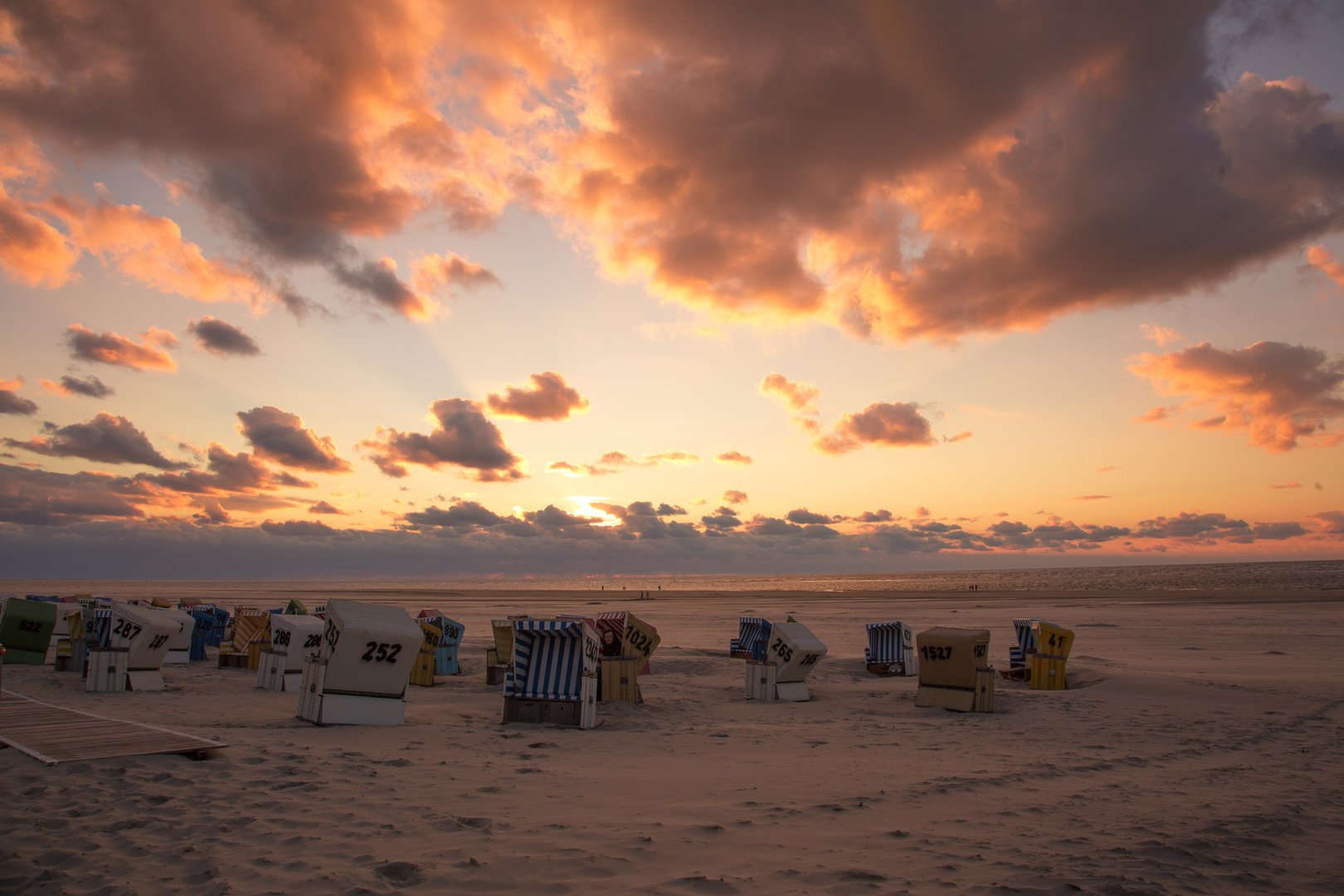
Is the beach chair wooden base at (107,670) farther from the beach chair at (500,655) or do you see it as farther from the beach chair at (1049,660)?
the beach chair at (1049,660)

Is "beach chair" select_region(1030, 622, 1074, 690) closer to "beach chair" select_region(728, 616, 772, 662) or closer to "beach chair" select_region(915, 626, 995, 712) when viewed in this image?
"beach chair" select_region(915, 626, 995, 712)

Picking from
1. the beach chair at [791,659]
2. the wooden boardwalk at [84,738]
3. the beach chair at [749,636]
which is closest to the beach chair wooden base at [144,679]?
the wooden boardwalk at [84,738]

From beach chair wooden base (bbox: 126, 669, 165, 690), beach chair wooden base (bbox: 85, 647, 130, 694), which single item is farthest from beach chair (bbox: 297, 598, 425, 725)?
beach chair wooden base (bbox: 85, 647, 130, 694)

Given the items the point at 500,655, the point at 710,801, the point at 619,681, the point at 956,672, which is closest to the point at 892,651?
the point at 956,672

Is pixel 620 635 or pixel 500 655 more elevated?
pixel 620 635

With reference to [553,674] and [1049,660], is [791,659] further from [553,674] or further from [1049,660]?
[1049,660]

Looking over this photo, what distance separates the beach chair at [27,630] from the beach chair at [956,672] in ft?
76.3

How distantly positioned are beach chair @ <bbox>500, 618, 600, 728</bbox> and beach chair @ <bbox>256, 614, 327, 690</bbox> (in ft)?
19.8

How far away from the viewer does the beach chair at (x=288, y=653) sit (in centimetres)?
1583

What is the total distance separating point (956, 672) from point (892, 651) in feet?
19.9

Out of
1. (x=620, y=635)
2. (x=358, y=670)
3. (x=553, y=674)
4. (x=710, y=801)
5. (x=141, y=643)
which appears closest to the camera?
(x=710, y=801)

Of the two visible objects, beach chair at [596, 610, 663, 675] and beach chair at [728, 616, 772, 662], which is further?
beach chair at [728, 616, 772, 662]

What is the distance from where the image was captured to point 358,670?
1128 cm

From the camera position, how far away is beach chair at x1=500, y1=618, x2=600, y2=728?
39.6 feet
